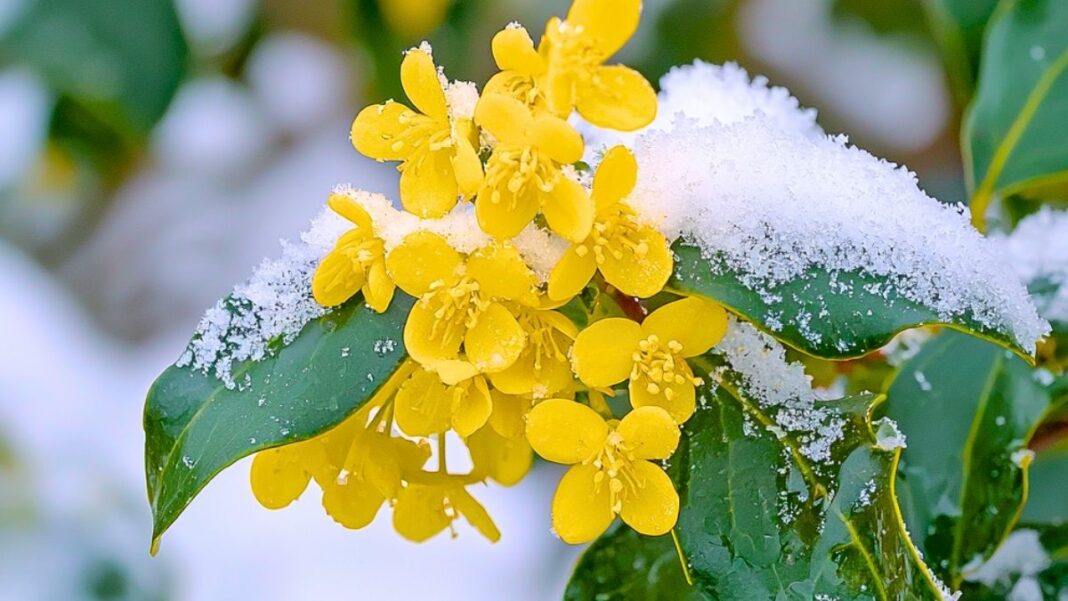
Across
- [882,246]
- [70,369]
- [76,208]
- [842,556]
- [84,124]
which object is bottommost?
[70,369]

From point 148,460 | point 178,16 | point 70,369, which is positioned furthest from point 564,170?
point 70,369

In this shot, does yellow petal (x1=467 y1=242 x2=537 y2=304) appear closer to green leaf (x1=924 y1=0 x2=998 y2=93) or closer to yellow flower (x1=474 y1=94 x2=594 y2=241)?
yellow flower (x1=474 y1=94 x2=594 y2=241)

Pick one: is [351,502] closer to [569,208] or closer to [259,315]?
[259,315]

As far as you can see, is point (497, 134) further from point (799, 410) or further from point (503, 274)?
point (799, 410)

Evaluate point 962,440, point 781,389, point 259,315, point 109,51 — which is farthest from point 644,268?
point 109,51

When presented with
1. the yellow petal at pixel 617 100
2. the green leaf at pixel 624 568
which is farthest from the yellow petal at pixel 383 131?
the green leaf at pixel 624 568

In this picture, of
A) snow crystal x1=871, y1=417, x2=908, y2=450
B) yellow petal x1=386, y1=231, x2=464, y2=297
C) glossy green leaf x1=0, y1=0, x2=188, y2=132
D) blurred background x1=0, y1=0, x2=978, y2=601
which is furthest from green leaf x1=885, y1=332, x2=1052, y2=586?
glossy green leaf x1=0, y1=0, x2=188, y2=132

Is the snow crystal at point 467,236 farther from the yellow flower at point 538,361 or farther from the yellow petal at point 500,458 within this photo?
the yellow petal at point 500,458
